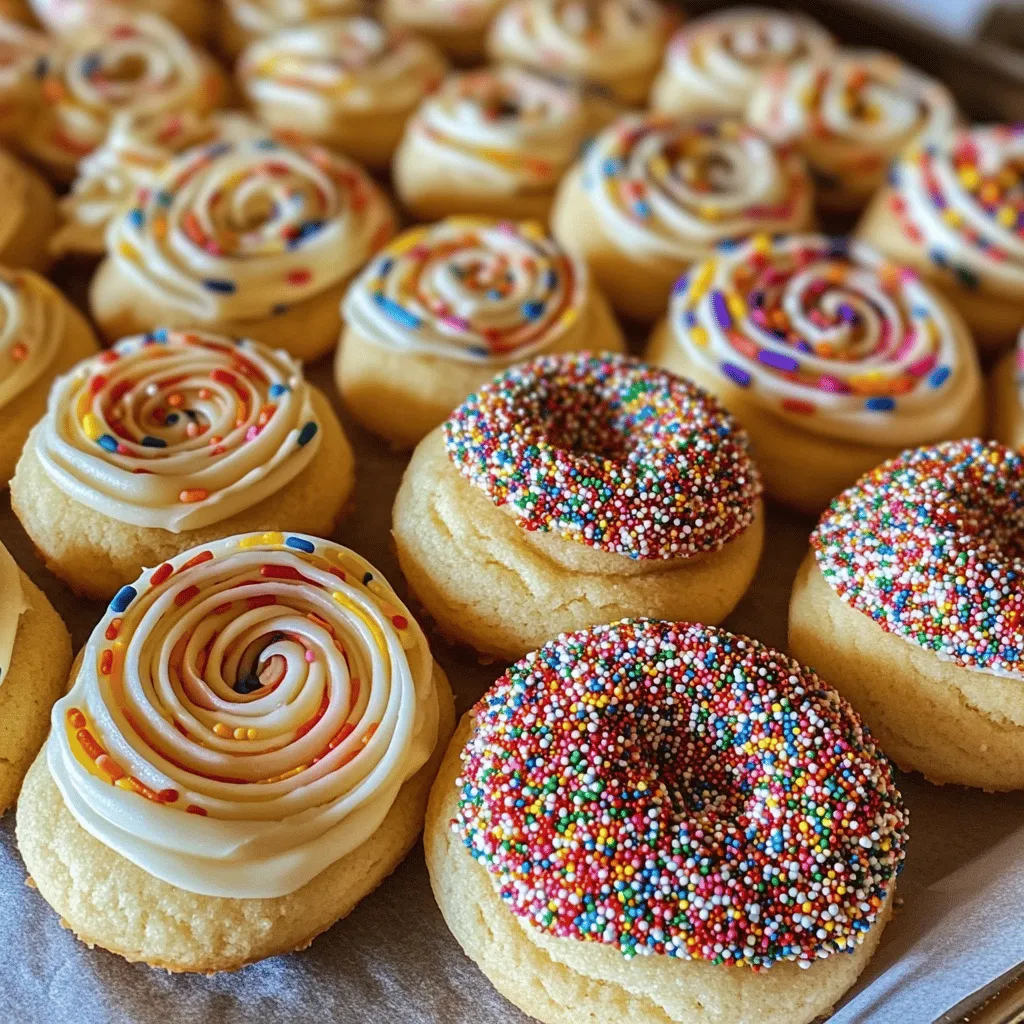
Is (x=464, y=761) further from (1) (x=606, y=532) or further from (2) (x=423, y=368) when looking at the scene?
(2) (x=423, y=368)

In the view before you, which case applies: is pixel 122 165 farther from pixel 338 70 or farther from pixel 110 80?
pixel 338 70

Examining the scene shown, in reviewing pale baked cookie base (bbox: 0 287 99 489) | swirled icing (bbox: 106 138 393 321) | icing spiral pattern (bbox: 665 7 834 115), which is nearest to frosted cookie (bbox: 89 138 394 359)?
swirled icing (bbox: 106 138 393 321)

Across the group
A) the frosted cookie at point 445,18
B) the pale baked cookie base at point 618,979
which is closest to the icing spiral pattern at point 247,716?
the pale baked cookie base at point 618,979

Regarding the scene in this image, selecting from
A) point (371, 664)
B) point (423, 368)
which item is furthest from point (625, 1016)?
point (423, 368)

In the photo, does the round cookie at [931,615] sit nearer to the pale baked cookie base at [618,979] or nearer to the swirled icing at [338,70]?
the pale baked cookie base at [618,979]

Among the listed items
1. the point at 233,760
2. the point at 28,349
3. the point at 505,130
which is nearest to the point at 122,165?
the point at 28,349

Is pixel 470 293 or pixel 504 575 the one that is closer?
pixel 504 575
